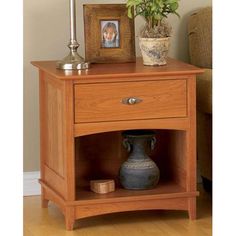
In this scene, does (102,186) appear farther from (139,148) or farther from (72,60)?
(72,60)

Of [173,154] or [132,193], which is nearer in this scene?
[132,193]

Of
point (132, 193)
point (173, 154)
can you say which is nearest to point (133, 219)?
point (132, 193)

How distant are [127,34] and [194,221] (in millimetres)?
805

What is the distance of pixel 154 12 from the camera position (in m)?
2.73

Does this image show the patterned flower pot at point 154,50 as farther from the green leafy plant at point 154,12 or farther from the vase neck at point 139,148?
the vase neck at point 139,148

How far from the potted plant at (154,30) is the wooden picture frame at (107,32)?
0.10 m

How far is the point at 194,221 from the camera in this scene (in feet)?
9.01

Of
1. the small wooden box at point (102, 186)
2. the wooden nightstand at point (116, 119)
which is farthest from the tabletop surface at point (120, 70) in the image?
the small wooden box at point (102, 186)

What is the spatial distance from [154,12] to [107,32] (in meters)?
0.24

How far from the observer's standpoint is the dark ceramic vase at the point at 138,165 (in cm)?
274

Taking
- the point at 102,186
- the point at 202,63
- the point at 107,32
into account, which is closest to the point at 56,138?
the point at 102,186

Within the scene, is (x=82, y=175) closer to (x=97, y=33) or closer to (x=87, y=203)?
(x=87, y=203)
